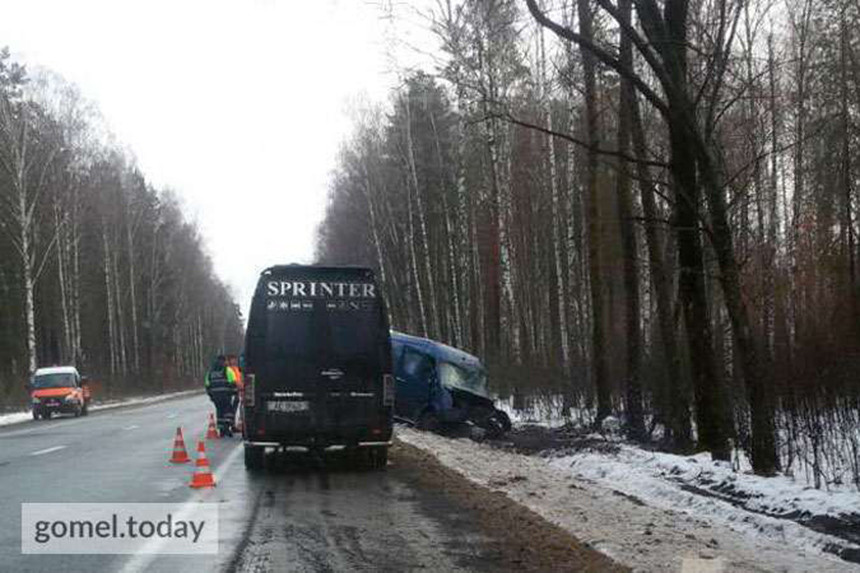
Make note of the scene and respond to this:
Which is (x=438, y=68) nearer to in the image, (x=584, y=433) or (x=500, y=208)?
(x=584, y=433)

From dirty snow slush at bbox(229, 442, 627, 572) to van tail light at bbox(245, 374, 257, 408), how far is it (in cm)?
110

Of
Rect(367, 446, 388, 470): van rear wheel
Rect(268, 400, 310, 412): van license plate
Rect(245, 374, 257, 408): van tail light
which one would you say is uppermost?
Rect(245, 374, 257, 408): van tail light

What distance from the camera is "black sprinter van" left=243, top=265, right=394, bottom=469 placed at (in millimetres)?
13477

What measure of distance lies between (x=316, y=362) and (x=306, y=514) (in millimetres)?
3869

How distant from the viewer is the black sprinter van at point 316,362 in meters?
13.5

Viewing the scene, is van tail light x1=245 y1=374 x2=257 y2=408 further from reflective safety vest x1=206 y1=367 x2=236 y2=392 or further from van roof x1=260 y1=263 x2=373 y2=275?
A: reflective safety vest x1=206 y1=367 x2=236 y2=392

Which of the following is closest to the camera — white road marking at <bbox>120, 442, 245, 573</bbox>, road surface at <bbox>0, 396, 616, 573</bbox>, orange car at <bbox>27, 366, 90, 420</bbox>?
white road marking at <bbox>120, 442, 245, 573</bbox>

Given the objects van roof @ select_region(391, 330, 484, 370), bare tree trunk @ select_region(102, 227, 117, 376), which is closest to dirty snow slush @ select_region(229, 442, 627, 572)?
van roof @ select_region(391, 330, 484, 370)

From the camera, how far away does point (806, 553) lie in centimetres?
786

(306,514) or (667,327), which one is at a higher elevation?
(667,327)

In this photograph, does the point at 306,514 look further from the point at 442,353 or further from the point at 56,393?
the point at 56,393

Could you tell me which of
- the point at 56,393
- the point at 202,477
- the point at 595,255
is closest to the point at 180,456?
the point at 202,477

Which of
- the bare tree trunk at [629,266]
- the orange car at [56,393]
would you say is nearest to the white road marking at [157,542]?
the bare tree trunk at [629,266]

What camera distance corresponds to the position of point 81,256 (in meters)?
62.3
